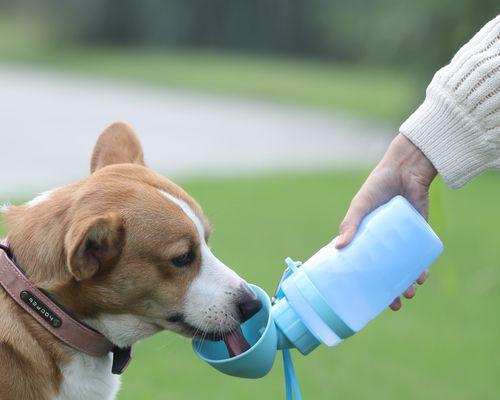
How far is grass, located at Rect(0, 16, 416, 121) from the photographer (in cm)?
2631

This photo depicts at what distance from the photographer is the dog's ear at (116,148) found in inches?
173

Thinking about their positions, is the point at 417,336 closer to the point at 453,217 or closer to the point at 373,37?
the point at 453,217

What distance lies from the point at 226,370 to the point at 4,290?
923 mm

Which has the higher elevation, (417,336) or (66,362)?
(66,362)

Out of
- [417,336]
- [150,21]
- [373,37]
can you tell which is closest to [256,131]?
[373,37]

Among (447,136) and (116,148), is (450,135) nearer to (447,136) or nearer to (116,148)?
(447,136)

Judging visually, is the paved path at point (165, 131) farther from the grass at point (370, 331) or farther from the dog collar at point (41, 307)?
the dog collar at point (41, 307)

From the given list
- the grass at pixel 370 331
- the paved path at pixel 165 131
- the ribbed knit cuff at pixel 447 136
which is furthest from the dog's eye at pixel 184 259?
the paved path at pixel 165 131

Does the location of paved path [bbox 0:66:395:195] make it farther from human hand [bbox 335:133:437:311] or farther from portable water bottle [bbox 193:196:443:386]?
portable water bottle [bbox 193:196:443:386]

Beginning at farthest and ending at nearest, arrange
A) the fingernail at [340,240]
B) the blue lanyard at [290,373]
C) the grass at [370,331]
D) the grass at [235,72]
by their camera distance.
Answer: the grass at [235,72]
the grass at [370,331]
the blue lanyard at [290,373]
the fingernail at [340,240]

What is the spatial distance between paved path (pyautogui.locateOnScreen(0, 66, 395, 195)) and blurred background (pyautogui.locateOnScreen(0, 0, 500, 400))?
0.07 meters

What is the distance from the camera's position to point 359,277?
369 centimetres

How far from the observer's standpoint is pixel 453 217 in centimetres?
1174

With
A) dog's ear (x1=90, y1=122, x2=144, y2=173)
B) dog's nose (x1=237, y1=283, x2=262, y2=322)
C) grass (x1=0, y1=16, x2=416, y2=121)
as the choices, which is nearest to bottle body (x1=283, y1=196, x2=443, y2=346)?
dog's nose (x1=237, y1=283, x2=262, y2=322)
